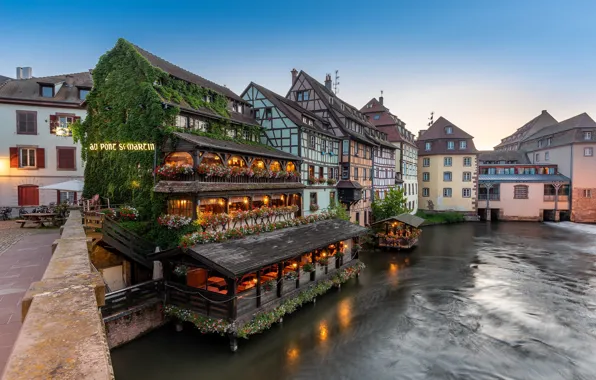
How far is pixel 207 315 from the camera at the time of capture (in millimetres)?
13109

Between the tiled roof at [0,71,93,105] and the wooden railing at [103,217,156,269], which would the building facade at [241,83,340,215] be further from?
the tiled roof at [0,71,93,105]

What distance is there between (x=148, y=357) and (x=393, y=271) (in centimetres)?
1705

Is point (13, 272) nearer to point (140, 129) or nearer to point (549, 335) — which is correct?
point (140, 129)

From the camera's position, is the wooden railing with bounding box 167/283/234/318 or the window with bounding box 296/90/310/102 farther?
the window with bounding box 296/90/310/102

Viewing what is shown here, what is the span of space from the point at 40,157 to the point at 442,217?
4608cm

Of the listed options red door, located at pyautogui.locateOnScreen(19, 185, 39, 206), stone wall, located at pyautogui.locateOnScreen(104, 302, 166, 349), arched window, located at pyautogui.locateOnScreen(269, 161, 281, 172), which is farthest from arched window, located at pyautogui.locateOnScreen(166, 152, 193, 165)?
red door, located at pyautogui.locateOnScreen(19, 185, 39, 206)

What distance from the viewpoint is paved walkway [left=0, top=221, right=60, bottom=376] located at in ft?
16.0

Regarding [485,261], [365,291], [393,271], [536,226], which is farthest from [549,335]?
[536,226]

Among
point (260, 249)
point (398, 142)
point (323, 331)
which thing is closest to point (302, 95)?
point (398, 142)

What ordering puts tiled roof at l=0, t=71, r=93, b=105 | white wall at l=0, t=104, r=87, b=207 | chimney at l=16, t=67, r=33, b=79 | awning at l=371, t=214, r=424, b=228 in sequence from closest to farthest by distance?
white wall at l=0, t=104, r=87, b=207, tiled roof at l=0, t=71, r=93, b=105, awning at l=371, t=214, r=424, b=228, chimney at l=16, t=67, r=33, b=79

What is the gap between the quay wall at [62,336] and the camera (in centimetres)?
206

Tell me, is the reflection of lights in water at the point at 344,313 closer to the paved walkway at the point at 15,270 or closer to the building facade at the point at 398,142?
the paved walkway at the point at 15,270

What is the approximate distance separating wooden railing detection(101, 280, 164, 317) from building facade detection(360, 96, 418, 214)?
1297 inches

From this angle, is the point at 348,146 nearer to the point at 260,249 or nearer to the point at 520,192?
the point at 260,249
